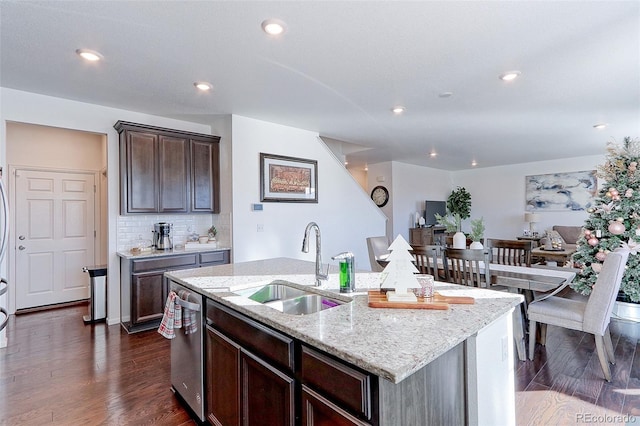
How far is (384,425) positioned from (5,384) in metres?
3.09

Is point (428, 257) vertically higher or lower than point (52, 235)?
lower

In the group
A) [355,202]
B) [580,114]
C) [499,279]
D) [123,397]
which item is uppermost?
[580,114]

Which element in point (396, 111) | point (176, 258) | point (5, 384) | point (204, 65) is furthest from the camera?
point (396, 111)

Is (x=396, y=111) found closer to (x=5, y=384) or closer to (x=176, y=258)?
(x=176, y=258)

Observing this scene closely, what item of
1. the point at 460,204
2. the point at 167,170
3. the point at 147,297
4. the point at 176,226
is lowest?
the point at 147,297

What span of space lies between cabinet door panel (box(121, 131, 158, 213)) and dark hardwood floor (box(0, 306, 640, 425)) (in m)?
1.47

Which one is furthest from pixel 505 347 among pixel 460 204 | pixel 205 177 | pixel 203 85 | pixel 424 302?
pixel 460 204

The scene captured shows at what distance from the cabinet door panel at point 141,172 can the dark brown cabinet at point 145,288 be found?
662mm

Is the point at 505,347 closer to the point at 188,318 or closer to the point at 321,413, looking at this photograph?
the point at 321,413

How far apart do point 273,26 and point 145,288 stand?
3028 millimetres

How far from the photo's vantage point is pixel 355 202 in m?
5.78

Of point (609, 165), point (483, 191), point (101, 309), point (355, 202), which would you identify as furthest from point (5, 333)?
point (483, 191)

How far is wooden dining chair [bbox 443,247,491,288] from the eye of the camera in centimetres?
293

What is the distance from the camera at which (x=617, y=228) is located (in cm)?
309
